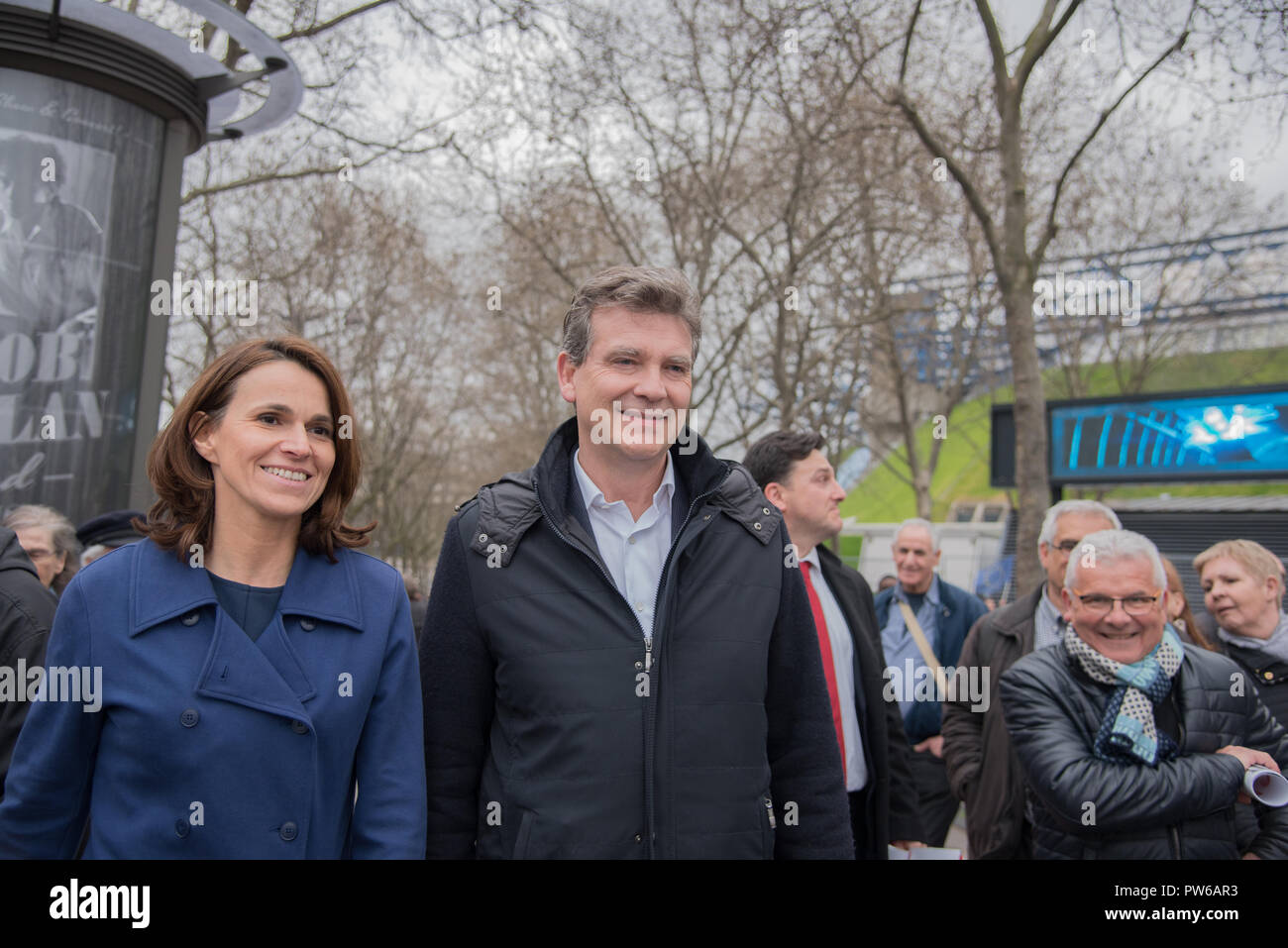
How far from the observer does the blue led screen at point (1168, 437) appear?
18422 mm

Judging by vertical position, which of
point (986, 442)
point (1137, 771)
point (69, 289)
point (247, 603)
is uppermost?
point (986, 442)

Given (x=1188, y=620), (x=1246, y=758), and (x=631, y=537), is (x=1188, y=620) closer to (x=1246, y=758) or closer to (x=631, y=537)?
(x=1246, y=758)

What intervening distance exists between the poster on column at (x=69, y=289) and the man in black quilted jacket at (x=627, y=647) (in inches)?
225

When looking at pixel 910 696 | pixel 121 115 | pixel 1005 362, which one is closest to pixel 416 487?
pixel 1005 362

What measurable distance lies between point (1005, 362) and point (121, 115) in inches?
963

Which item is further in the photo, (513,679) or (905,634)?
(905,634)

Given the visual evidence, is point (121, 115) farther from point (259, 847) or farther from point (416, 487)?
point (416, 487)

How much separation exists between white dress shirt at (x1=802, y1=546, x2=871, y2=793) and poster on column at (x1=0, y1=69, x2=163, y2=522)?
546 centimetres

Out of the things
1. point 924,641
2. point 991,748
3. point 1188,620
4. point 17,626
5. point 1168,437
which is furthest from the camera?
point 1168,437

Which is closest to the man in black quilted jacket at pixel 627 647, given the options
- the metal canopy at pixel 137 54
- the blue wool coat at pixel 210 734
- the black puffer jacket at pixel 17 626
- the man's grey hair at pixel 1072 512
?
the blue wool coat at pixel 210 734

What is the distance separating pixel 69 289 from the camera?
731cm

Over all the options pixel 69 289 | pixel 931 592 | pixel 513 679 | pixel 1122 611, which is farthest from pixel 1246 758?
pixel 69 289

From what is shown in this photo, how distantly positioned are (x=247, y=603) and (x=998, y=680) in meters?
2.91

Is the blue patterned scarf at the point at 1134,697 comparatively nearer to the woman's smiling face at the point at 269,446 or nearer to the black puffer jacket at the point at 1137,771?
the black puffer jacket at the point at 1137,771
